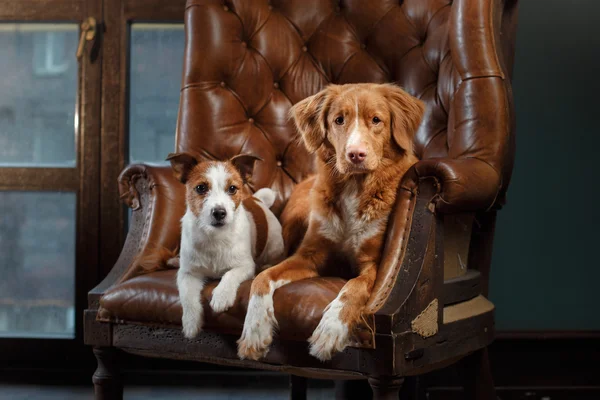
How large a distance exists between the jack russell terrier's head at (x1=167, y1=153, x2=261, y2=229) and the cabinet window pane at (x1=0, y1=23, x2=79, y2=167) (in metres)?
1.80

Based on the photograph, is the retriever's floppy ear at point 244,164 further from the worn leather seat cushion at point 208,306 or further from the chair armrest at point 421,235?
the chair armrest at point 421,235

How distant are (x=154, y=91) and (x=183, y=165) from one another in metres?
1.71

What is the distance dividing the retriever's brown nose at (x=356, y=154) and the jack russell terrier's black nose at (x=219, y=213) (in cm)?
43

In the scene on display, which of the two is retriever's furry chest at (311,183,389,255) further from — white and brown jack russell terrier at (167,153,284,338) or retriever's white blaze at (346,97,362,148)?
white and brown jack russell terrier at (167,153,284,338)

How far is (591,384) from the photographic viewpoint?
3.45 m

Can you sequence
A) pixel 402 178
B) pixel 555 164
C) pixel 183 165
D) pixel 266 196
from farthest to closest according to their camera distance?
pixel 555 164 → pixel 266 196 → pixel 183 165 → pixel 402 178

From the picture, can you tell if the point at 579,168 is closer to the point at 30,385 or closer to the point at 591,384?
the point at 591,384

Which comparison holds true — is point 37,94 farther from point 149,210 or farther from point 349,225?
point 349,225

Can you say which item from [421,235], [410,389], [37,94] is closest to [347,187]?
[421,235]

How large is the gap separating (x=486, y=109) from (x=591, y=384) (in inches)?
73.5

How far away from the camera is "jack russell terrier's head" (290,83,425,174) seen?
2.08m

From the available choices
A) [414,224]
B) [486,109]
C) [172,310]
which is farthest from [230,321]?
[486,109]

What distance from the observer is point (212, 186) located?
2170 millimetres

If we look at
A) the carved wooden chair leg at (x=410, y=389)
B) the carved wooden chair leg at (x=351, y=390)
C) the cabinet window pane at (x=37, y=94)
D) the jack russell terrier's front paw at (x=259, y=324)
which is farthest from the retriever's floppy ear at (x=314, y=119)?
the cabinet window pane at (x=37, y=94)
